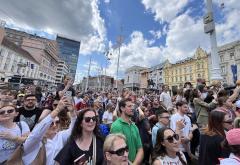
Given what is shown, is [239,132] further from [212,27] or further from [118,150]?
[212,27]

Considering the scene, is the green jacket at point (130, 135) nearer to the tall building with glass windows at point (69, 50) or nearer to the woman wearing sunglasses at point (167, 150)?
the woman wearing sunglasses at point (167, 150)

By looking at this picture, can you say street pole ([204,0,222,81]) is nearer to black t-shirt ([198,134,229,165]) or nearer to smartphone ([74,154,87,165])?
black t-shirt ([198,134,229,165])

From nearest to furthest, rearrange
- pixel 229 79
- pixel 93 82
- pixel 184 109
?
pixel 184 109, pixel 229 79, pixel 93 82

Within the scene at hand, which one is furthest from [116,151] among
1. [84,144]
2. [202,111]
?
[202,111]

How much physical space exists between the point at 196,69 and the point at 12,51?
207ft

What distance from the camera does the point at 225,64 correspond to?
55.6 metres

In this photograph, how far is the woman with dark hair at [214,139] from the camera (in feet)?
9.23

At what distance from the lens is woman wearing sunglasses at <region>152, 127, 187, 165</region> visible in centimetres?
269

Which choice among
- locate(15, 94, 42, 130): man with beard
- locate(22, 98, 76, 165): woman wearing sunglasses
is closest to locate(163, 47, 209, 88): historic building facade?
locate(15, 94, 42, 130): man with beard

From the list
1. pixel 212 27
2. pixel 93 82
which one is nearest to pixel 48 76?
pixel 93 82

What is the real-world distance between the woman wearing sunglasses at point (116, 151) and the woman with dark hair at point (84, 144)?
1.03 feet

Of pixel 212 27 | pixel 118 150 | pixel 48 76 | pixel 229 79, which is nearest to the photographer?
pixel 118 150

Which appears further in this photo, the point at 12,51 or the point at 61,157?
the point at 12,51

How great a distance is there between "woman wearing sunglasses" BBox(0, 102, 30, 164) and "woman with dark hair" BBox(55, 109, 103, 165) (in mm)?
980
